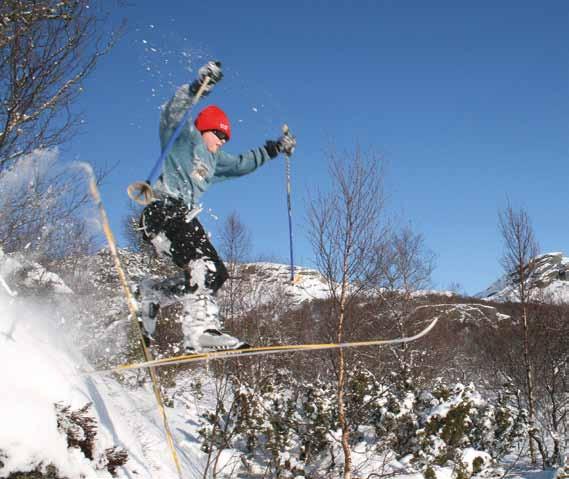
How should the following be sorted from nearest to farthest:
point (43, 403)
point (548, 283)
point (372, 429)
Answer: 1. point (43, 403)
2. point (372, 429)
3. point (548, 283)

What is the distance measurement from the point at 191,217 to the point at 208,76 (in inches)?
38.8

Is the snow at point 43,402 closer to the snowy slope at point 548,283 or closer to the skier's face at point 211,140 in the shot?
the skier's face at point 211,140

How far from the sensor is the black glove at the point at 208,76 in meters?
2.83

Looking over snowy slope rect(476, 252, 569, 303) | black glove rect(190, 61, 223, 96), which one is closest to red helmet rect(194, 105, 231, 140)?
black glove rect(190, 61, 223, 96)

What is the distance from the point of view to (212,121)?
3.12 metres

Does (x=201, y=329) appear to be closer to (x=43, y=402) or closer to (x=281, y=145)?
(x=43, y=402)

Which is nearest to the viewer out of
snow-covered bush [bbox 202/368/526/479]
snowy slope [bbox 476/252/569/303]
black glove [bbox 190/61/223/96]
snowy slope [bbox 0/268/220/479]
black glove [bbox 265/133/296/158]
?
snowy slope [bbox 0/268/220/479]

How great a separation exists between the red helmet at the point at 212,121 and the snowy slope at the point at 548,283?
11456mm

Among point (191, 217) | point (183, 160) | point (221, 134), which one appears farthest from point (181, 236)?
point (221, 134)

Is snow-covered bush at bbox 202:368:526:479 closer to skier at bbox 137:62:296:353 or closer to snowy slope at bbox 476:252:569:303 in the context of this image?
skier at bbox 137:62:296:353

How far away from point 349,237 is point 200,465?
5.09 m

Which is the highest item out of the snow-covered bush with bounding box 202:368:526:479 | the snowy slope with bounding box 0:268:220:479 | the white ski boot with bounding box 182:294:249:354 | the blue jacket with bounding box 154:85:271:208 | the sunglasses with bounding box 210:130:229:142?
the sunglasses with bounding box 210:130:229:142

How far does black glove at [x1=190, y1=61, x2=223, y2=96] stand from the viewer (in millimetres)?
2834

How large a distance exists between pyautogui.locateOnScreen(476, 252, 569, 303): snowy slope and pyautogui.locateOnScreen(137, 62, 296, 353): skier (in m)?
11.4
